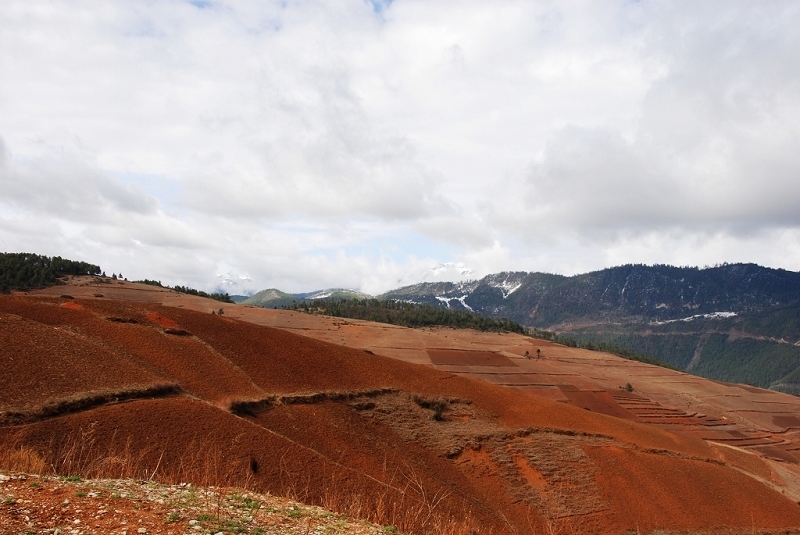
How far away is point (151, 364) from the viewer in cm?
2928

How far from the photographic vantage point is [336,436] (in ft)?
92.7

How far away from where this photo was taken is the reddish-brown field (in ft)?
67.6

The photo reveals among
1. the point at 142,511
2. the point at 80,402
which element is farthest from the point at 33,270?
the point at 142,511

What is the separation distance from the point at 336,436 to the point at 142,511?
683 inches

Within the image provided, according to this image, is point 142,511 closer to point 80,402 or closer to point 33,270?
point 80,402

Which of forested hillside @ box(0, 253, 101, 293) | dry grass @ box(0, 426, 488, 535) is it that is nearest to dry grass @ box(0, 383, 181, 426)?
dry grass @ box(0, 426, 488, 535)

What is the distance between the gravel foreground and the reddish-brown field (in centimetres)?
197

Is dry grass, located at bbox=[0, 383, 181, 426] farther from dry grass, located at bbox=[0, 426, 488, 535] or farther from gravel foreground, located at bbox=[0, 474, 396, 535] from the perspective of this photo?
gravel foreground, located at bbox=[0, 474, 396, 535]

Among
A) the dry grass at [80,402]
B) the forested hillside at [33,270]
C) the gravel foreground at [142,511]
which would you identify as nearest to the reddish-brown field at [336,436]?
the dry grass at [80,402]

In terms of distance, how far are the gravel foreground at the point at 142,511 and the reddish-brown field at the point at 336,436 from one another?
197cm

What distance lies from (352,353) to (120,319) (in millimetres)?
18277

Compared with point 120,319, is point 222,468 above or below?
below

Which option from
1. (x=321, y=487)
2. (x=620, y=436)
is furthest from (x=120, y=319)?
(x=620, y=436)

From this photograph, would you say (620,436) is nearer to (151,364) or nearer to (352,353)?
(352,353)
